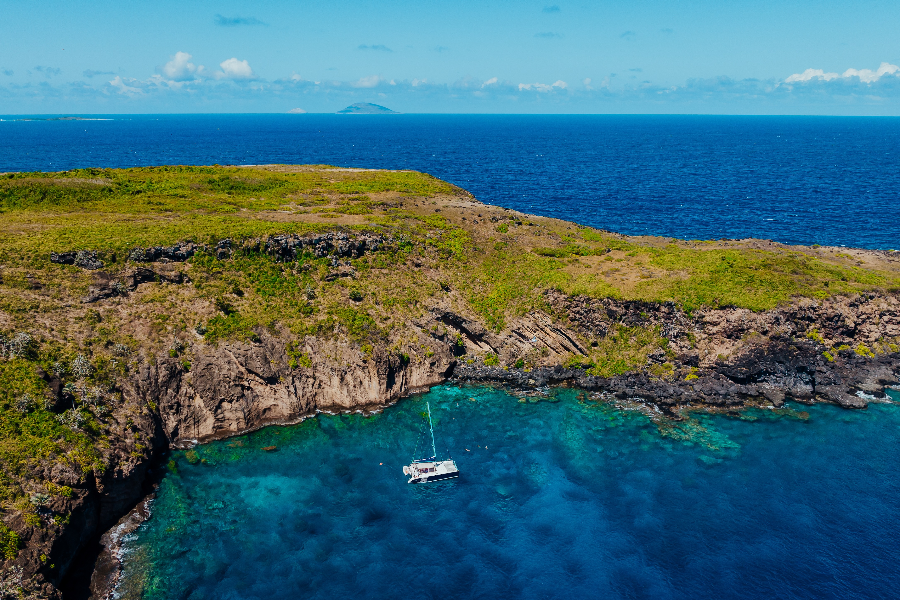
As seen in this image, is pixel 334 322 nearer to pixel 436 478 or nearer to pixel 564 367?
pixel 436 478

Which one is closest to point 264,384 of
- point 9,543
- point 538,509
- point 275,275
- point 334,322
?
point 334,322

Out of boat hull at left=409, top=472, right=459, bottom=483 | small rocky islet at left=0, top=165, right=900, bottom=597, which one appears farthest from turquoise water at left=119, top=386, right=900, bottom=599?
small rocky islet at left=0, top=165, right=900, bottom=597

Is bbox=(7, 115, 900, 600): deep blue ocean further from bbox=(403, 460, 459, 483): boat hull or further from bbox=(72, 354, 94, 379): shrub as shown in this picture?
bbox=(72, 354, 94, 379): shrub

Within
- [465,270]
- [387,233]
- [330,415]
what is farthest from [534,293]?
[330,415]

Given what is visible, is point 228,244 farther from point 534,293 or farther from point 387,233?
point 534,293

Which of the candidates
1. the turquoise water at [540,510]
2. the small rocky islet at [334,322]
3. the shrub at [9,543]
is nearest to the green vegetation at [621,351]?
the small rocky islet at [334,322]
